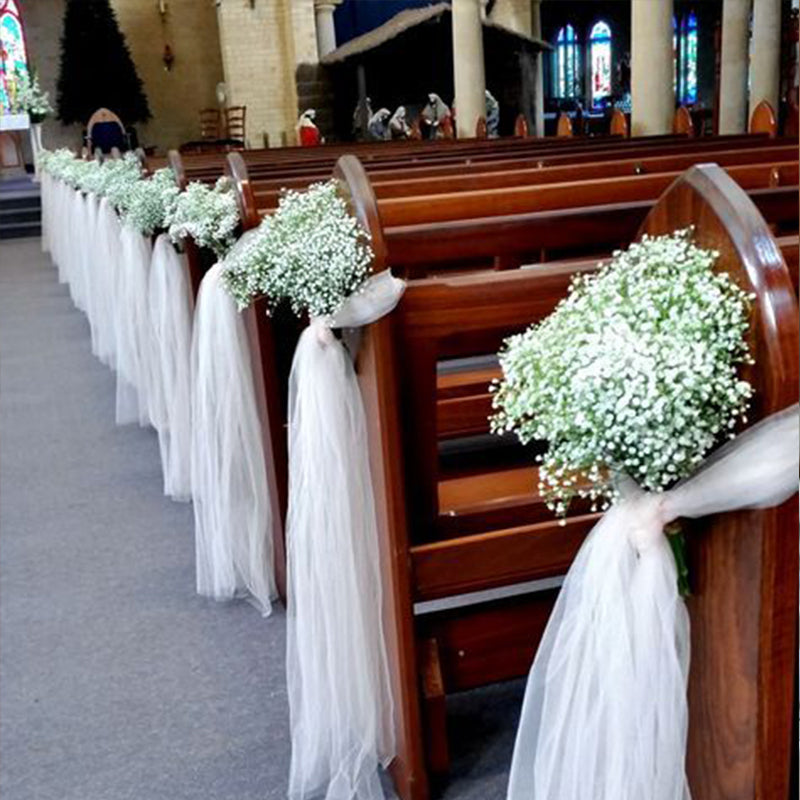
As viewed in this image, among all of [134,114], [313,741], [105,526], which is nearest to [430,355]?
[313,741]

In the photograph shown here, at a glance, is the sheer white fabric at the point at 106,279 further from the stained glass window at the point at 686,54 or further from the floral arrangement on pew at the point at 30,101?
the stained glass window at the point at 686,54

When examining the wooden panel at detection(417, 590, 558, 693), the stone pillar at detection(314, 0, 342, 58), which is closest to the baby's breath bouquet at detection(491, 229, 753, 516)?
the wooden panel at detection(417, 590, 558, 693)

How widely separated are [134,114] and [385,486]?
14357 millimetres

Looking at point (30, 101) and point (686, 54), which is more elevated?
point (686, 54)

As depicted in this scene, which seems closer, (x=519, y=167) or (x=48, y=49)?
(x=519, y=167)

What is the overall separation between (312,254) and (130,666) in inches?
48.4

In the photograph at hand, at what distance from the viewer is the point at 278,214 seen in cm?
181

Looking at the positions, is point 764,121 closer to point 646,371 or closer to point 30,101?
point 646,371

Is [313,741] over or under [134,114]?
under

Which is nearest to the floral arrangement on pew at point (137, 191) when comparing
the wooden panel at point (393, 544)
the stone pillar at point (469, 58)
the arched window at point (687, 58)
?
the wooden panel at point (393, 544)

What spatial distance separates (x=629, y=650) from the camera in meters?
1.10

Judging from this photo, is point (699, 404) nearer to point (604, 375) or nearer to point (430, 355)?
point (604, 375)

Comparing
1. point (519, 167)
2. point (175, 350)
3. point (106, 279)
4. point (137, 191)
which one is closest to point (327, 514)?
point (175, 350)

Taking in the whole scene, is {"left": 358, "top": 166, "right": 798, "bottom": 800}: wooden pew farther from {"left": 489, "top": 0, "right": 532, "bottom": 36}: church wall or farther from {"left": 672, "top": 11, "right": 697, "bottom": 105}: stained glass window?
{"left": 672, "top": 11, "right": 697, "bottom": 105}: stained glass window
